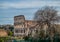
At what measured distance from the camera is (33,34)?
5.13 m

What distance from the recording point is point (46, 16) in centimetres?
505

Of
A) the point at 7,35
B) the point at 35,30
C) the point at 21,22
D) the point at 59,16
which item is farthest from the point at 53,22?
→ the point at 7,35

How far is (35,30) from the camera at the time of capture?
200 inches

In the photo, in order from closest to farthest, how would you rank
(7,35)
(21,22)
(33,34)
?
(7,35) → (21,22) → (33,34)

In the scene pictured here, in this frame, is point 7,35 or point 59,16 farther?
point 59,16

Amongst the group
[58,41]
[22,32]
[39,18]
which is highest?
[39,18]

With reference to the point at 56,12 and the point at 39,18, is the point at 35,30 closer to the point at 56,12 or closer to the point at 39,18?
the point at 39,18

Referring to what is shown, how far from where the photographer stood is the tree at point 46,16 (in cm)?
489

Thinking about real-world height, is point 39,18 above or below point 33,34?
above

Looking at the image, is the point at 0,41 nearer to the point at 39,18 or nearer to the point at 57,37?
the point at 39,18

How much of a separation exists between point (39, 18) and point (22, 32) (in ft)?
2.20

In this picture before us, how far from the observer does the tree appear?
489cm

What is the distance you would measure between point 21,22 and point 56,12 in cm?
103

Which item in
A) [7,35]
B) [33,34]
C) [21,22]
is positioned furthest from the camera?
[33,34]
